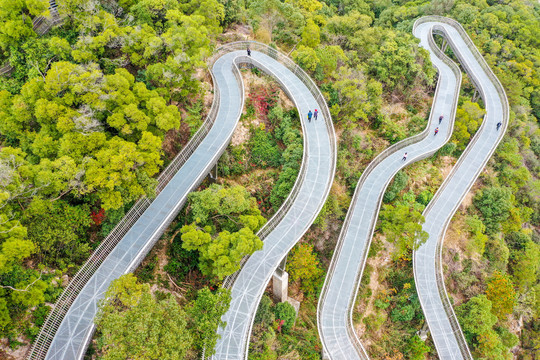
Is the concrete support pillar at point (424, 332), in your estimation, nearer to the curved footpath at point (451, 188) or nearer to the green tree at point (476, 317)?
the curved footpath at point (451, 188)

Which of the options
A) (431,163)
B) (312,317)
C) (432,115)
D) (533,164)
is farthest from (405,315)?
(533,164)

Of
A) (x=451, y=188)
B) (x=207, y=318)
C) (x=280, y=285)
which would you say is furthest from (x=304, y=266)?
(x=451, y=188)

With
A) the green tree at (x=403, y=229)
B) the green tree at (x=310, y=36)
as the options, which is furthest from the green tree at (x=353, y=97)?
the green tree at (x=403, y=229)

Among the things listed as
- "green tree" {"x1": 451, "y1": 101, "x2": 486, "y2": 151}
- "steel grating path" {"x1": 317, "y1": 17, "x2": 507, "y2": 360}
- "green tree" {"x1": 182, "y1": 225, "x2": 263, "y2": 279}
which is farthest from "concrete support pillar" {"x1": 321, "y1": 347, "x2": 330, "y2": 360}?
"green tree" {"x1": 451, "y1": 101, "x2": 486, "y2": 151}

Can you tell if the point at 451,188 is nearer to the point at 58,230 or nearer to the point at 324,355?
the point at 324,355

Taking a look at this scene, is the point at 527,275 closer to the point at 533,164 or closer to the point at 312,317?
the point at 533,164

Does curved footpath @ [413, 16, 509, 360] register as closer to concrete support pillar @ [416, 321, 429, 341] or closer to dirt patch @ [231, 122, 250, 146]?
concrete support pillar @ [416, 321, 429, 341]

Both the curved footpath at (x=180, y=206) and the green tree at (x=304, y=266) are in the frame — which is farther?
the green tree at (x=304, y=266)
